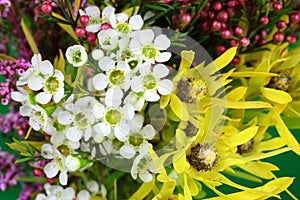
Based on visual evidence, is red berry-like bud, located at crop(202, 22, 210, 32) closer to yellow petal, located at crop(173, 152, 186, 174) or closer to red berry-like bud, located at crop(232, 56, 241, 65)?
red berry-like bud, located at crop(232, 56, 241, 65)

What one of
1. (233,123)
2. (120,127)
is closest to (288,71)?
(233,123)

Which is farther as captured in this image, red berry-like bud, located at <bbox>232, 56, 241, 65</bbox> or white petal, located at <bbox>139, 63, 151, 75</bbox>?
red berry-like bud, located at <bbox>232, 56, 241, 65</bbox>

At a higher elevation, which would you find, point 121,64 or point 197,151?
point 121,64

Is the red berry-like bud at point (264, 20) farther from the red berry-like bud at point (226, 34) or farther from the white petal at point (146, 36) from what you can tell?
the white petal at point (146, 36)

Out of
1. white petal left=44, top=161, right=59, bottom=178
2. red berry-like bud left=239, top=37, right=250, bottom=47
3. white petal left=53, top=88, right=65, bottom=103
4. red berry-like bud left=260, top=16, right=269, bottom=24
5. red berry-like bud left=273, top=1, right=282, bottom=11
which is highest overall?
red berry-like bud left=273, top=1, right=282, bottom=11

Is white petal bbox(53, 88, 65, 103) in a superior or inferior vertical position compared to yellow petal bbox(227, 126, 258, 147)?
superior

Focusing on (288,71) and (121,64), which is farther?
(288,71)

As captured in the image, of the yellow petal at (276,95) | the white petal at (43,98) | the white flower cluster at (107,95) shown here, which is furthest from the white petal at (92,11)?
the yellow petal at (276,95)

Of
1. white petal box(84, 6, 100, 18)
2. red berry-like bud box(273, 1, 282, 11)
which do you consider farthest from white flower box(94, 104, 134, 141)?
red berry-like bud box(273, 1, 282, 11)

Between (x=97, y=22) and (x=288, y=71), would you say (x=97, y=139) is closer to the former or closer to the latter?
(x=97, y=22)
